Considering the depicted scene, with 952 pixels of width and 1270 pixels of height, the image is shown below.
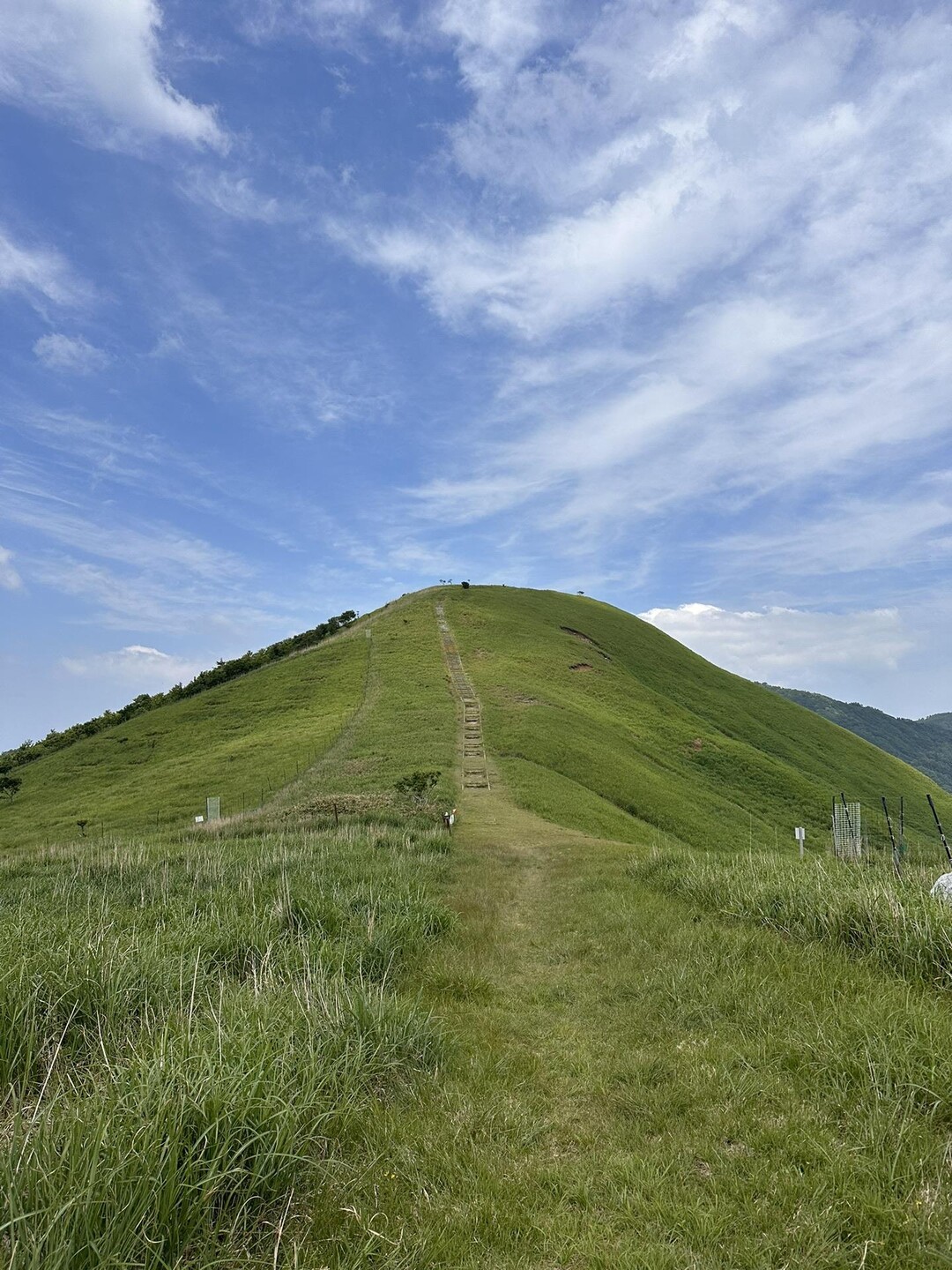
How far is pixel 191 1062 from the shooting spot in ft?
15.7

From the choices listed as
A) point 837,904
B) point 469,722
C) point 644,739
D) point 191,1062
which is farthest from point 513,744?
point 191,1062

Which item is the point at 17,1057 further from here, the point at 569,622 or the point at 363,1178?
the point at 569,622

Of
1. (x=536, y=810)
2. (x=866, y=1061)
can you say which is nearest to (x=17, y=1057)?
(x=866, y=1061)

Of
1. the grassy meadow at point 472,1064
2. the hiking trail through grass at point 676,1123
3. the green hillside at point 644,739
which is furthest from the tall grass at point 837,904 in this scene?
the green hillside at point 644,739

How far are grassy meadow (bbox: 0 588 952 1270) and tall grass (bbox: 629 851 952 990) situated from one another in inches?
2.0

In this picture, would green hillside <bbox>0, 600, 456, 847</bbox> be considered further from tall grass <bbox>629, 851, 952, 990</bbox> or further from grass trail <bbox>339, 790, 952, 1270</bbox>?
grass trail <bbox>339, 790, 952, 1270</bbox>

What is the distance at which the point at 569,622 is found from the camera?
84.6 meters

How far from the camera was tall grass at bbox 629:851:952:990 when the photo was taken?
7.86m

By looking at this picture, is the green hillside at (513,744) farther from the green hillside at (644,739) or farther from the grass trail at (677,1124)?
the grass trail at (677,1124)

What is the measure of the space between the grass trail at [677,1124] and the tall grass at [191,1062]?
0.57 metres

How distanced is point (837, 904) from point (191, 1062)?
28.4 feet

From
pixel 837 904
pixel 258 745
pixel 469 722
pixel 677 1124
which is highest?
pixel 469 722

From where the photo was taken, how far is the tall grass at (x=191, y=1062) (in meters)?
3.51

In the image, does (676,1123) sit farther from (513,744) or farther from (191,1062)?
(513,744)
